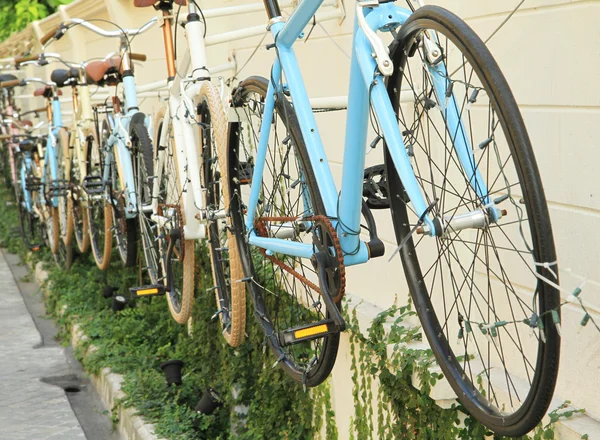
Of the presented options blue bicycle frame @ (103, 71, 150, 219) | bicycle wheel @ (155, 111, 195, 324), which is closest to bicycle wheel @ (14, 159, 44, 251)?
blue bicycle frame @ (103, 71, 150, 219)

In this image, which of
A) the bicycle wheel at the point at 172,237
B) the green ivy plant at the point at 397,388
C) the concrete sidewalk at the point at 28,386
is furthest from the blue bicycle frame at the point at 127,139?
the green ivy plant at the point at 397,388

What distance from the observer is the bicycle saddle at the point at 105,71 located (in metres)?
5.76

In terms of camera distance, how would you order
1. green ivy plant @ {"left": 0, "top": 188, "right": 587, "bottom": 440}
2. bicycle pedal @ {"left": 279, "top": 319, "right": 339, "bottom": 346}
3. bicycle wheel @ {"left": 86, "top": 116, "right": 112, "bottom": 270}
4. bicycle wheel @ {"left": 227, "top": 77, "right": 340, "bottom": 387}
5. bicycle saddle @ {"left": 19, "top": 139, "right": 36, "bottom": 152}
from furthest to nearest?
1. bicycle saddle @ {"left": 19, "top": 139, "right": 36, "bottom": 152}
2. bicycle wheel @ {"left": 86, "top": 116, "right": 112, "bottom": 270}
3. green ivy plant @ {"left": 0, "top": 188, "right": 587, "bottom": 440}
4. bicycle wheel @ {"left": 227, "top": 77, "right": 340, "bottom": 387}
5. bicycle pedal @ {"left": 279, "top": 319, "right": 339, "bottom": 346}

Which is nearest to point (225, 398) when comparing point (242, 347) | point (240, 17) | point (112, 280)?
point (242, 347)

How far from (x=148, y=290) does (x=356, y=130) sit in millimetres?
2688

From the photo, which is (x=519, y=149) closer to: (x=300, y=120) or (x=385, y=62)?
(x=385, y=62)

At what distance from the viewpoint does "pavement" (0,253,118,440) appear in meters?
5.36

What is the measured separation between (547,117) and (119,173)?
11.4 feet

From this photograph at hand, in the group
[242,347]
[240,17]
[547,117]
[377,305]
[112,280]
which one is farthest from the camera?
[112,280]

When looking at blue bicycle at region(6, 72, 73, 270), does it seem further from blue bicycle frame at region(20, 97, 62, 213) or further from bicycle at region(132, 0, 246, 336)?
bicycle at region(132, 0, 246, 336)

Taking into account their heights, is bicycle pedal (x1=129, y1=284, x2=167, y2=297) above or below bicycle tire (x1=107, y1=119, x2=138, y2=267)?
below

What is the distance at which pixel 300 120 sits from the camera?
263 cm

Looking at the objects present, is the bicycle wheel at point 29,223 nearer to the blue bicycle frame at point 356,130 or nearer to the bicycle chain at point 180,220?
the bicycle chain at point 180,220

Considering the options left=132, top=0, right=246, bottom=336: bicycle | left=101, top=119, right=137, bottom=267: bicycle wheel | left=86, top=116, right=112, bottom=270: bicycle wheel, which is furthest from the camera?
left=86, top=116, right=112, bottom=270: bicycle wheel
